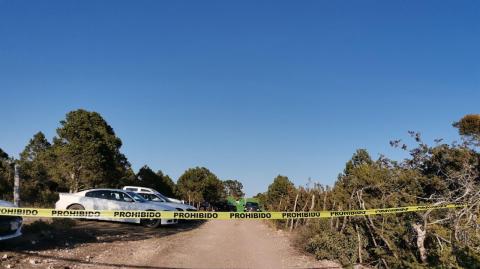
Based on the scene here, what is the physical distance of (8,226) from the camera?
31.1ft

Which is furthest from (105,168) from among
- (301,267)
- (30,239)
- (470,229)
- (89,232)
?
(470,229)

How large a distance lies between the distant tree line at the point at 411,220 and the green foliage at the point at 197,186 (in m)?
51.1

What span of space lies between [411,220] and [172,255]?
565 cm

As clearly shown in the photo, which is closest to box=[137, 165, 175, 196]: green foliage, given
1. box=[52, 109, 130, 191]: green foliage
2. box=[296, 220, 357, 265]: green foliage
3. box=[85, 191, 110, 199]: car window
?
box=[52, 109, 130, 191]: green foliage

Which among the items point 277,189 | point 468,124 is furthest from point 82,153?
point 468,124

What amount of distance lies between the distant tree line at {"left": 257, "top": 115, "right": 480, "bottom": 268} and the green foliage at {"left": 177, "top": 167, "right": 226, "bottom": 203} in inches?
2014

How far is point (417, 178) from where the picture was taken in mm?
12914

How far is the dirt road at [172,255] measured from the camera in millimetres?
9492

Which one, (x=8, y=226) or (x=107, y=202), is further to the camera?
(x=107, y=202)

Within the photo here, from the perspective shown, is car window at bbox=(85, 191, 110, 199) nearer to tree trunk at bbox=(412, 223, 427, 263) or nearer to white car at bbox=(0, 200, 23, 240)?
white car at bbox=(0, 200, 23, 240)

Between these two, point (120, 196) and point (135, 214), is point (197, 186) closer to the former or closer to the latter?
point (120, 196)

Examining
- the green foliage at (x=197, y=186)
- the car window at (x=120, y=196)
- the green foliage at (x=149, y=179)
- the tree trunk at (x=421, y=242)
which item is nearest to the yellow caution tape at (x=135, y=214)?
the tree trunk at (x=421, y=242)

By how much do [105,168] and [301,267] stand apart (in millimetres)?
30928

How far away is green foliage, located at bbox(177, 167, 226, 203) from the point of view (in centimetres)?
6562
